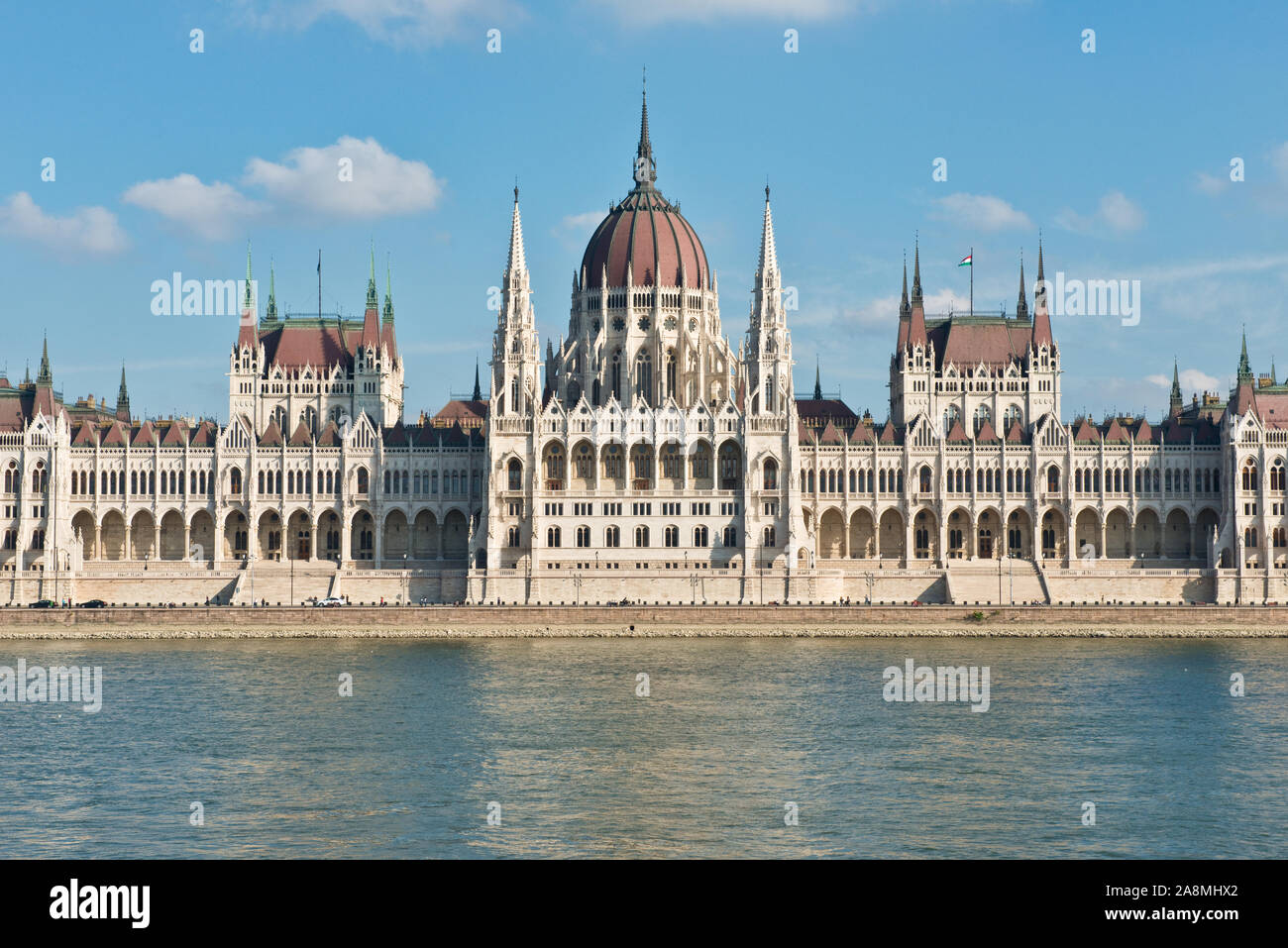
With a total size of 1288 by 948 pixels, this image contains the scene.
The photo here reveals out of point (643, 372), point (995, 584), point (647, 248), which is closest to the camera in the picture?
point (995, 584)

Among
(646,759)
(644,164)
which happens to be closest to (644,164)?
(644,164)

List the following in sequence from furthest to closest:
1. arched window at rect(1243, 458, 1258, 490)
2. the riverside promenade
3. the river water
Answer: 1. arched window at rect(1243, 458, 1258, 490)
2. the riverside promenade
3. the river water

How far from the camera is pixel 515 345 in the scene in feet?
380

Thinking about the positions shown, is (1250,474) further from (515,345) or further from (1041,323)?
(515,345)

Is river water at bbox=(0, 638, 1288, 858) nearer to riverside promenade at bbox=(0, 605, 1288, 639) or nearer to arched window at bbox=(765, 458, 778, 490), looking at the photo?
riverside promenade at bbox=(0, 605, 1288, 639)

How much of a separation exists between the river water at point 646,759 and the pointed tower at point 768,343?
34297 millimetres

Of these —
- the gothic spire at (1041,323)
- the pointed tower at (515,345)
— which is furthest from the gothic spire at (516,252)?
the gothic spire at (1041,323)

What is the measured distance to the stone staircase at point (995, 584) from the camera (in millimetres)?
104562

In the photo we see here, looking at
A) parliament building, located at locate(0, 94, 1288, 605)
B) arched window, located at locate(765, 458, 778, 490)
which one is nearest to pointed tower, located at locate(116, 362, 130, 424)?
parliament building, located at locate(0, 94, 1288, 605)

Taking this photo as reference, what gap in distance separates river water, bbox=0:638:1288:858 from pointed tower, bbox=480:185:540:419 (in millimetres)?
34939

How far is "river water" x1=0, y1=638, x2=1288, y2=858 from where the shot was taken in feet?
133

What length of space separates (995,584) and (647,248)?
131 feet

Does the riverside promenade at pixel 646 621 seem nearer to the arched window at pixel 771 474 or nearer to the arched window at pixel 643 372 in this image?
the arched window at pixel 771 474
